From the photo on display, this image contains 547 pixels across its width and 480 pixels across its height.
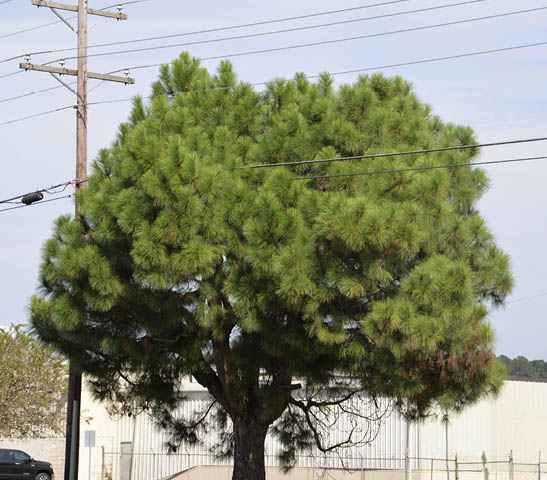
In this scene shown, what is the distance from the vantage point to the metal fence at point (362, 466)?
108 ft

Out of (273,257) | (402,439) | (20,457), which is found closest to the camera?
(273,257)

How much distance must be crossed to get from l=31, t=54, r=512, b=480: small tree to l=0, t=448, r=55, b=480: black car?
724 inches

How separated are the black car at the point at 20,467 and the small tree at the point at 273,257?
18.4 meters

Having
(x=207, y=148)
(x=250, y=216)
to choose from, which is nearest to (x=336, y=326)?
(x=250, y=216)

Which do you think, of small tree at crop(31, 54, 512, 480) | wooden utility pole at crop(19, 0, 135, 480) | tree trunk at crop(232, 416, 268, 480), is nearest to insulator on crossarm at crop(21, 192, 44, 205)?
wooden utility pole at crop(19, 0, 135, 480)

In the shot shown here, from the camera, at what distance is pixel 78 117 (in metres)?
21.6

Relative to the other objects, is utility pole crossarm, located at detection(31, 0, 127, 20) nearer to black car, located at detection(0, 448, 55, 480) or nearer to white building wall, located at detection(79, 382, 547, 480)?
white building wall, located at detection(79, 382, 547, 480)

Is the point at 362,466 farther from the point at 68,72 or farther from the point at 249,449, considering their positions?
the point at 68,72

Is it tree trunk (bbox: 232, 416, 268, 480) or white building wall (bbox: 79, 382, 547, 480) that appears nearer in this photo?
tree trunk (bbox: 232, 416, 268, 480)

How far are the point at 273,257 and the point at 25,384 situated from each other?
21.6 metres

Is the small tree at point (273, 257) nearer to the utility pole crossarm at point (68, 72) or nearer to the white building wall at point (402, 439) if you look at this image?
the utility pole crossarm at point (68, 72)

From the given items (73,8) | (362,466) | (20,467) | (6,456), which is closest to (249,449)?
(73,8)

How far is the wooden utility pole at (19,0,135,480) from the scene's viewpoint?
2064 centimetres

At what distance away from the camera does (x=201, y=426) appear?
2156 centimetres
